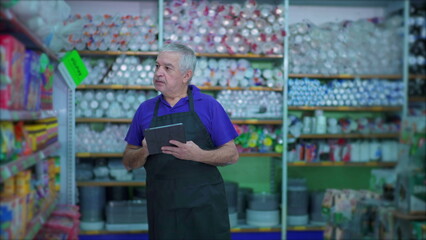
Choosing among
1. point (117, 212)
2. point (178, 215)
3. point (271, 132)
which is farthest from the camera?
point (271, 132)

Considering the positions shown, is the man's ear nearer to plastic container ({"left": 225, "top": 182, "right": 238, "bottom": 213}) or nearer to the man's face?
the man's face

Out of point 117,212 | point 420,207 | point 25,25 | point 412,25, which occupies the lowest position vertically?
point 117,212

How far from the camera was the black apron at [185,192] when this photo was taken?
315 centimetres

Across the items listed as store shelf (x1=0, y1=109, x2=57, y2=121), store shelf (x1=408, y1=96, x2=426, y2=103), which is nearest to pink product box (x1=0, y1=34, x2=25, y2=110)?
store shelf (x1=0, y1=109, x2=57, y2=121)

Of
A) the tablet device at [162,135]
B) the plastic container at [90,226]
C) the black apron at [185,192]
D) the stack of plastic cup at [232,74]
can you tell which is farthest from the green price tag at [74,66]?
the plastic container at [90,226]

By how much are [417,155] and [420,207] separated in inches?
13.0

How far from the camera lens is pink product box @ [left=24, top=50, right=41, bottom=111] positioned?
2777 millimetres

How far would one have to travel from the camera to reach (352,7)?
6473 mm

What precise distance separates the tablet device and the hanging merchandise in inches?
116

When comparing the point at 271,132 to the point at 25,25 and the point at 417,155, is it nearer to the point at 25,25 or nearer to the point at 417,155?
the point at 417,155

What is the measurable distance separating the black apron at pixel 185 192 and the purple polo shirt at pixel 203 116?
0.03m

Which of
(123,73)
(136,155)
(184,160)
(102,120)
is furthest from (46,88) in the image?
(123,73)

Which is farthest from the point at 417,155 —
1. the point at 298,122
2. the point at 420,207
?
the point at 298,122

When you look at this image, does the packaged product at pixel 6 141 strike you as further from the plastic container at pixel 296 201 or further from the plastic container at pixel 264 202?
the plastic container at pixel 296 201
